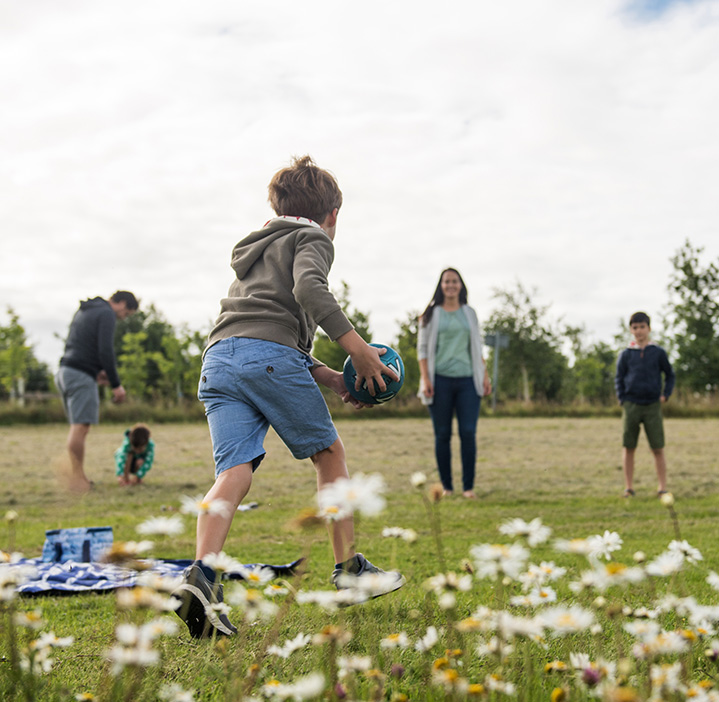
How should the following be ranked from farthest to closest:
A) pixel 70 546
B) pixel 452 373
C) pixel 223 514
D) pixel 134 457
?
pixel 134 457 < pixel 452 373 < pixel 70 546 < pixel 223 514

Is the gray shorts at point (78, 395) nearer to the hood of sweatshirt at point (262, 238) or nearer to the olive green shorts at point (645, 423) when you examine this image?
the hood of sweatshirt at point (262, 238)

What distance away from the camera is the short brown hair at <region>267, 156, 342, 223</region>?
3604 millimetres

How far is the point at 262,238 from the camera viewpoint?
347cm

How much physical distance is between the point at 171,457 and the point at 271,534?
7.58 m

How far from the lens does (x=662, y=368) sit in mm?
8531

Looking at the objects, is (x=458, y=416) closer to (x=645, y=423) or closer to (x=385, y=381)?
(x=645, y=423)

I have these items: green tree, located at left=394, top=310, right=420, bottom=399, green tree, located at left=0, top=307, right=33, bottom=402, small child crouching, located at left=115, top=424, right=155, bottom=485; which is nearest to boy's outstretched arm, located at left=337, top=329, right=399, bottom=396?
small child crouching, located at left=115, top=424, right=155, bottom=485

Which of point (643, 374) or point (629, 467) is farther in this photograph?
point (643, 374)

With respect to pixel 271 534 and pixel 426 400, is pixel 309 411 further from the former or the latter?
pixel 426 400

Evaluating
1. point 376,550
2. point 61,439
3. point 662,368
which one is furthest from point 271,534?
point 61,439

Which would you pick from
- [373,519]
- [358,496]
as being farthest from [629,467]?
[358,496]

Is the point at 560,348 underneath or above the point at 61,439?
above

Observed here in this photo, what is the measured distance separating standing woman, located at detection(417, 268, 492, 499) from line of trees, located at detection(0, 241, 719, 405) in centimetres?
2095

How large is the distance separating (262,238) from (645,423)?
6153 millimetres
